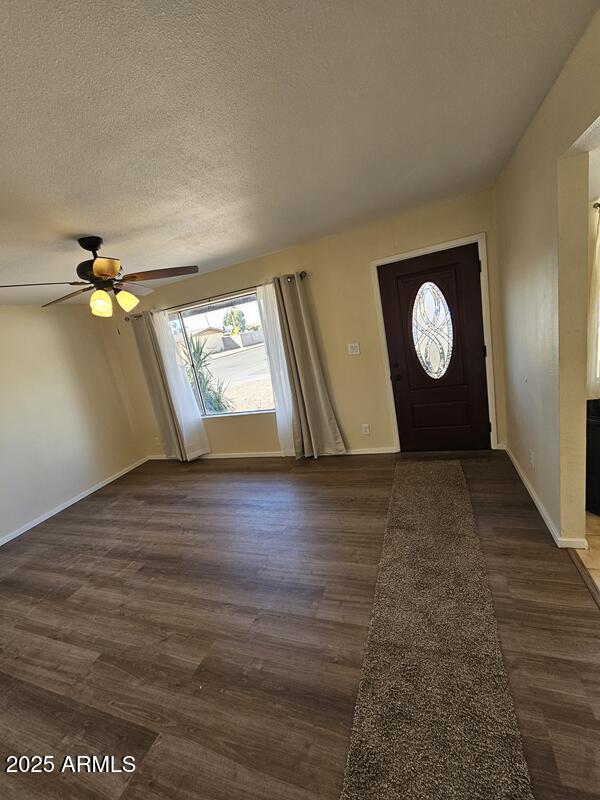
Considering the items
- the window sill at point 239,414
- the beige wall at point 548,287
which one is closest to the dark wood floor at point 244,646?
the beige wall at point 548,287

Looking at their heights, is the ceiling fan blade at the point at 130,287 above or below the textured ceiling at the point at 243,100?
below

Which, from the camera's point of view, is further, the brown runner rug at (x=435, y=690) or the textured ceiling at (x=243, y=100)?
the brown runner rug at (x=435, y=690)

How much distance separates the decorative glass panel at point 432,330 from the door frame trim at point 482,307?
12.4 inches

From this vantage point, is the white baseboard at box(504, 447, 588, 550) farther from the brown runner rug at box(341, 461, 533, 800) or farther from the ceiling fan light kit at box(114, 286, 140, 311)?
the ceiling fan light kit at box(114, 286, 140, 311)

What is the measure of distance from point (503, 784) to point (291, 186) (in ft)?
9.86

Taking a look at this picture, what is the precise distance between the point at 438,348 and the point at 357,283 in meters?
1.11

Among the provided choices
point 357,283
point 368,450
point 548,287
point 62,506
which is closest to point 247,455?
point 368,450

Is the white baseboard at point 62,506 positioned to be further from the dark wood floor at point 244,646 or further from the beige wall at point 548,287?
the beige wall at point 548,287

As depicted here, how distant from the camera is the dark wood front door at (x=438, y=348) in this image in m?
3.23

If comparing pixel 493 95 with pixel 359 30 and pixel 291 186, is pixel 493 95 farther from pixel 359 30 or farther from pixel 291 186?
pixel 291 186

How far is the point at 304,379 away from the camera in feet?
12.8

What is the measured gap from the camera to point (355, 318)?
3.66 m

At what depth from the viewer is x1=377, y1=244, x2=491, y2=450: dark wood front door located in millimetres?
3227

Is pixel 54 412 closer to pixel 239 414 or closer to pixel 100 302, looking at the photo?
pixel 239 414
